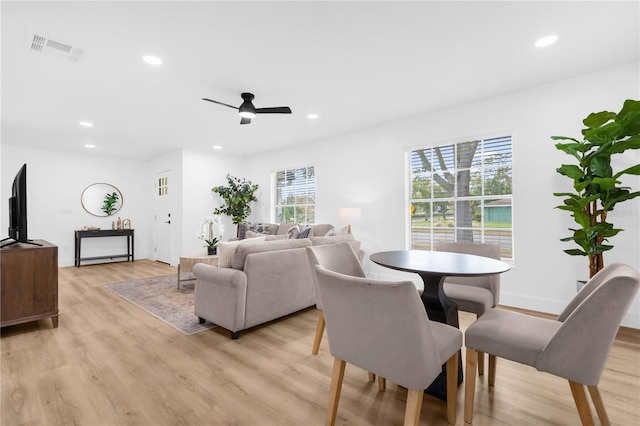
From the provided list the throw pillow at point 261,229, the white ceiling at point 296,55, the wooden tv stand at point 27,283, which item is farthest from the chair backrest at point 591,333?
the throw pillow at point 261,229

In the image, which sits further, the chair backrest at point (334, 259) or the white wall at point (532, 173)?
the white wall at point (532, 173)

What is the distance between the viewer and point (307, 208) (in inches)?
243

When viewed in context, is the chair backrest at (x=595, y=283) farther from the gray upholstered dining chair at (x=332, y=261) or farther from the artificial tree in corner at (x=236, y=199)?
the artificial tree in corner at (x=236, y=199)

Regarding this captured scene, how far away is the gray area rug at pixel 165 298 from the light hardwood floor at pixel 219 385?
0.66ft

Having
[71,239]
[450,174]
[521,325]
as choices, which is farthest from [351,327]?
[71,239]

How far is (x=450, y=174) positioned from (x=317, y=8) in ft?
9.73

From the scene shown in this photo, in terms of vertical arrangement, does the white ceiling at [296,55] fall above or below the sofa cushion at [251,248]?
above

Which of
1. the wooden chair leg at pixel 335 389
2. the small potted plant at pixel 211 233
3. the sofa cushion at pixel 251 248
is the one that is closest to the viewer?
the wooden chair leg at pixel 335 389

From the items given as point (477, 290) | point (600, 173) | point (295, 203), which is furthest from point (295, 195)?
point (600, 173)

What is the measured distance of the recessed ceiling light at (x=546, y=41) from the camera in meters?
2.48

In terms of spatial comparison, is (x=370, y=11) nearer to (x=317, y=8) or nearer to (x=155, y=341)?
(x=317, y=8)

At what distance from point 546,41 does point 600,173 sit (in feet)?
4.22

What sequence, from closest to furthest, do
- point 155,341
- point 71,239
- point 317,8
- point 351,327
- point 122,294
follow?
point 351,327 → point 317,8 → point 155,341 → point 122,294 → point 71,239

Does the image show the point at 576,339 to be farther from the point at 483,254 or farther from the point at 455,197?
the point at 455,197
